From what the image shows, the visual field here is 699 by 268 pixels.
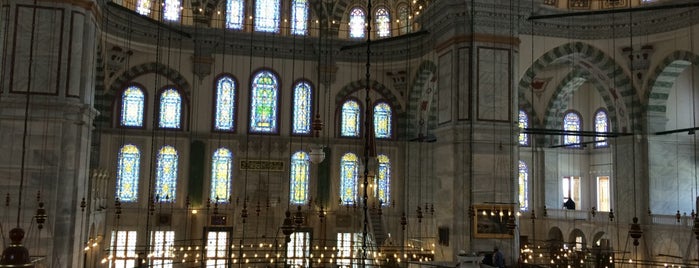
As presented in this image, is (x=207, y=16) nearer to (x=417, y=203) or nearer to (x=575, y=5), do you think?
(x=417, y=203)

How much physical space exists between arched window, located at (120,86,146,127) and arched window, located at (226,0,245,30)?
357cm

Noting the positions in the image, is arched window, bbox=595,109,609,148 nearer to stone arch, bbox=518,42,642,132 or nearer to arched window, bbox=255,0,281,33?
stone arch, bbox=518,42,642,132

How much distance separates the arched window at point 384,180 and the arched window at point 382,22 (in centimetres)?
416

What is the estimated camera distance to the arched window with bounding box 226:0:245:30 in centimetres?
2045

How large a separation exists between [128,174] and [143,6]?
5.15m

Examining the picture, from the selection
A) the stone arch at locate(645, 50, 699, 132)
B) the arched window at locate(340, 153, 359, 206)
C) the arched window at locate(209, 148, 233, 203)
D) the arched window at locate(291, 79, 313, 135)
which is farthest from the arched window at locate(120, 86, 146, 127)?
the stone arch at locate(645, 50, 699, 132)

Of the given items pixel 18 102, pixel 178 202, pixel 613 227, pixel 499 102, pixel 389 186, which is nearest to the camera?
pixel 18 102

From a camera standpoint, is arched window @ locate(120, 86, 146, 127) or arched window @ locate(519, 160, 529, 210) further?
arched window @ locate(519, 160, 529, 210)

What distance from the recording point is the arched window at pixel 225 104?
20219 mm

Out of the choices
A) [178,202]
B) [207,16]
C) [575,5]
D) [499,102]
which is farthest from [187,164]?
[575,5]

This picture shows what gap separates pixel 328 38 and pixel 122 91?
21.9 ft

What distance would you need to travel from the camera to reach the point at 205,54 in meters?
19.8

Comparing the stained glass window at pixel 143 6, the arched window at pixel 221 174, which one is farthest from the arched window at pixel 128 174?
the stained glass window at pixel 143 6

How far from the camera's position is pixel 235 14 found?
67.4ft
